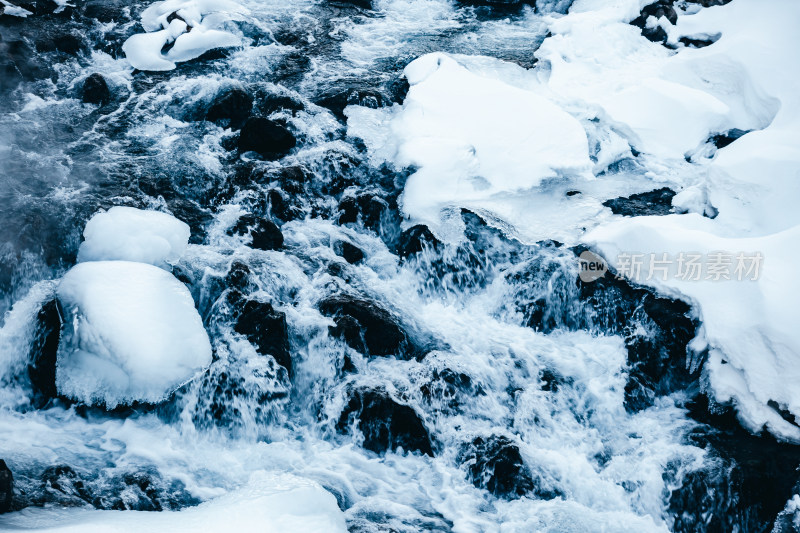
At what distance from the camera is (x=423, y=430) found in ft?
15.4

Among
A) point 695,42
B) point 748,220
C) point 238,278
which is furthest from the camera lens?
point 695,42

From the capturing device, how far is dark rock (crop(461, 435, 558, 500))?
4.41 metres

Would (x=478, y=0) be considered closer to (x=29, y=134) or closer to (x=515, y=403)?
(x=29, y=134)

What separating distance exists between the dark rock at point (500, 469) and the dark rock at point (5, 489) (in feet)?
9.62

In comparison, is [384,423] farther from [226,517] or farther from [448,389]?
[226,517]

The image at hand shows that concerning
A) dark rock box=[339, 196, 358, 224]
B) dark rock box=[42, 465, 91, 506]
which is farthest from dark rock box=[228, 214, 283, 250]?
dark rock box=[42, 465, 91, 506]

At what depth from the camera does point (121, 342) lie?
4.46 metres

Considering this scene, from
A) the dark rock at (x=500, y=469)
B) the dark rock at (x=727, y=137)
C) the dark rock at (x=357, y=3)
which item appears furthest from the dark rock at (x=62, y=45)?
the dark rock at (x=727, y=137)

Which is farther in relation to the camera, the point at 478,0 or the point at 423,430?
the point at 478,0

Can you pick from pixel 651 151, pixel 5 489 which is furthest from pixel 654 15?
pixel 5 489

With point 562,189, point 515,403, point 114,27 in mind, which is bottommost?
point 515,403

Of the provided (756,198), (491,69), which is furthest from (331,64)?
(756,198)

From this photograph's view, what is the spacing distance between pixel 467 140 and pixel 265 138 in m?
2.28

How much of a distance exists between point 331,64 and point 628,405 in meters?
A: 6.19
